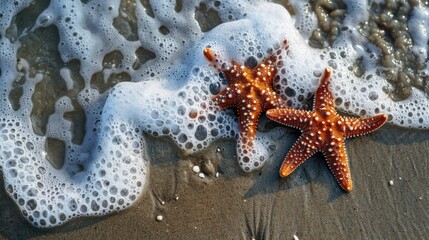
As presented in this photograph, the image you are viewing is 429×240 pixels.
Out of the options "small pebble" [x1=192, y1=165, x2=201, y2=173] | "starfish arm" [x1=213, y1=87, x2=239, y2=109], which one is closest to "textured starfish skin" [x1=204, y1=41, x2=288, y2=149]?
"starfish arm" [x1=213, y1=87, x2=239, y2=109]

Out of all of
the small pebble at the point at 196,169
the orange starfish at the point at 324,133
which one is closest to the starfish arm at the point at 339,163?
the orange starfish at the point at 324,133

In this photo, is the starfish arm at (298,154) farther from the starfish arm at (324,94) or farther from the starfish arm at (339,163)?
the starfish arm at (324,94)

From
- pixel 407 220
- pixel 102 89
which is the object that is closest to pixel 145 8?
pixel 102 89

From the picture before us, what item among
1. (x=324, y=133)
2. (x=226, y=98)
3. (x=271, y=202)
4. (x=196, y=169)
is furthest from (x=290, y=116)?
(x=196, y=169)

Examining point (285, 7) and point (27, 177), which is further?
point (285, 7)

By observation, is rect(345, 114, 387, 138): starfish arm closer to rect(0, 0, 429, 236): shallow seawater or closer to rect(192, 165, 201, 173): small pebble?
rect(0, 0, 429, 236): shallow seawater

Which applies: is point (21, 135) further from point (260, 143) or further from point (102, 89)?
point (260, 143)

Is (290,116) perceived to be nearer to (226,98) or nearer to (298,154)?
(298,154)

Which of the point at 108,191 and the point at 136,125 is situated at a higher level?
the point at 136,125
